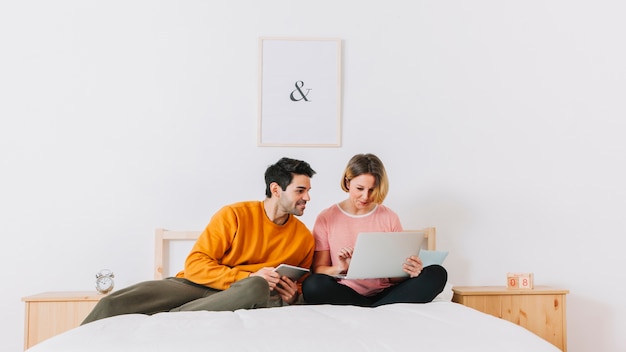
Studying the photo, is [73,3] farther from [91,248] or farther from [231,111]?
[91,248]

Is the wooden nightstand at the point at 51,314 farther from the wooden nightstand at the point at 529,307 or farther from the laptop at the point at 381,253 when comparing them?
the wooden nightstand at the point at 529,307

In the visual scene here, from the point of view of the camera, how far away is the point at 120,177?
3178 millimetres

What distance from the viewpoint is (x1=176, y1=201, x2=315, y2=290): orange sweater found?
103 inches

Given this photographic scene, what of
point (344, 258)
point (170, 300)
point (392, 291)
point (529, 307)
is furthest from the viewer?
point (529, 307)

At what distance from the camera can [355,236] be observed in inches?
113

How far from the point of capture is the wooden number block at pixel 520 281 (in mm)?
3014

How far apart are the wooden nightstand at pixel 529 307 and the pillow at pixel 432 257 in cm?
24

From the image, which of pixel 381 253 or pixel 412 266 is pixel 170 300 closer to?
pixel 381 253

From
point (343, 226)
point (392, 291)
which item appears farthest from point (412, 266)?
point (343, 226)

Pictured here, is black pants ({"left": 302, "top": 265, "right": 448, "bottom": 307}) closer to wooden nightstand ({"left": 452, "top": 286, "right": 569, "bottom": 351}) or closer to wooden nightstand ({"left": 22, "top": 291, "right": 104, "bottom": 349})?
wooden nightstand ({"left": 452, "top": 286, "right": 569, "bottom": 351})

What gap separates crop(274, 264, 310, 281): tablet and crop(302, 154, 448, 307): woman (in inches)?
1.9

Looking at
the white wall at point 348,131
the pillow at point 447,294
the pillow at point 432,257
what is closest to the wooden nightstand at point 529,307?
the pillow at point 447,294

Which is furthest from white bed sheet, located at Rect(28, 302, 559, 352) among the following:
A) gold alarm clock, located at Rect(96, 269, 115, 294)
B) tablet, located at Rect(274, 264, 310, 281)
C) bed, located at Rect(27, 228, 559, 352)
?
gold alarm clock, located at Rect(96, 269, 115, 294)

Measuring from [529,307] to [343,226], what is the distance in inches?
34.6
